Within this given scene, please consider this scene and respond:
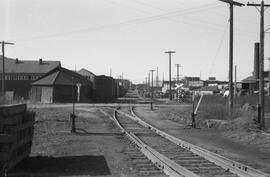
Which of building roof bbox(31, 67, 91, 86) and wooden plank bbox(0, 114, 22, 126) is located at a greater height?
building roof bbox(31, 67, 91, 86)

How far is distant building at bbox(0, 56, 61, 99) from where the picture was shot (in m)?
98.6

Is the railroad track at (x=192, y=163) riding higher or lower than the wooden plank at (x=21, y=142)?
lower

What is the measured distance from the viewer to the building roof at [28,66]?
335 ft

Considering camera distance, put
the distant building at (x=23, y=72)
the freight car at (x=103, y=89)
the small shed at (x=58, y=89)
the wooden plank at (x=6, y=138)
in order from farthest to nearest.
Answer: the distant building at (x=23, y=72) < the freight car at (x=103, y=89) < the small shed at (x=58, y=89) < the wooden plank at (x=6, y=138)

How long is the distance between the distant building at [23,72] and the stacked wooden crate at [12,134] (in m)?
85.5

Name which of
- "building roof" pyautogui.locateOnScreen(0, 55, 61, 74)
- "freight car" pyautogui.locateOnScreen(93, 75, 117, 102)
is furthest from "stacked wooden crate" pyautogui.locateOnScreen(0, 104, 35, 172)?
"building roof" pyautogui.locateOnScreen(0, 55, 61, 74)

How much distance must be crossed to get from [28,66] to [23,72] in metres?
2.81

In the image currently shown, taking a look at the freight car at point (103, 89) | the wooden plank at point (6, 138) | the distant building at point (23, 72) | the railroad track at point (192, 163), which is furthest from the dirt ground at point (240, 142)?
the distant building at point (23, 72)

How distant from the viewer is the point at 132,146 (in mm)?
17125

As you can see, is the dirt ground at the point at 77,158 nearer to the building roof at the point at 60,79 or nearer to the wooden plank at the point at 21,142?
the wooden plank at the point at 21,142

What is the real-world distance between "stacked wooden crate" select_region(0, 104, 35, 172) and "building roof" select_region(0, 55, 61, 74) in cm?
9095

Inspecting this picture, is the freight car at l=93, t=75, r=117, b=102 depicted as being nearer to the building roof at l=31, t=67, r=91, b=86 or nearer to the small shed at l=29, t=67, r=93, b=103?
the small shed at l=29, t=67, r=93, b=103

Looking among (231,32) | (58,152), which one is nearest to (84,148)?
(58,152)

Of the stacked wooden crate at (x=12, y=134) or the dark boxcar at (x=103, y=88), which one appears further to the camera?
the dark boxcar at (x=103, y=88)
